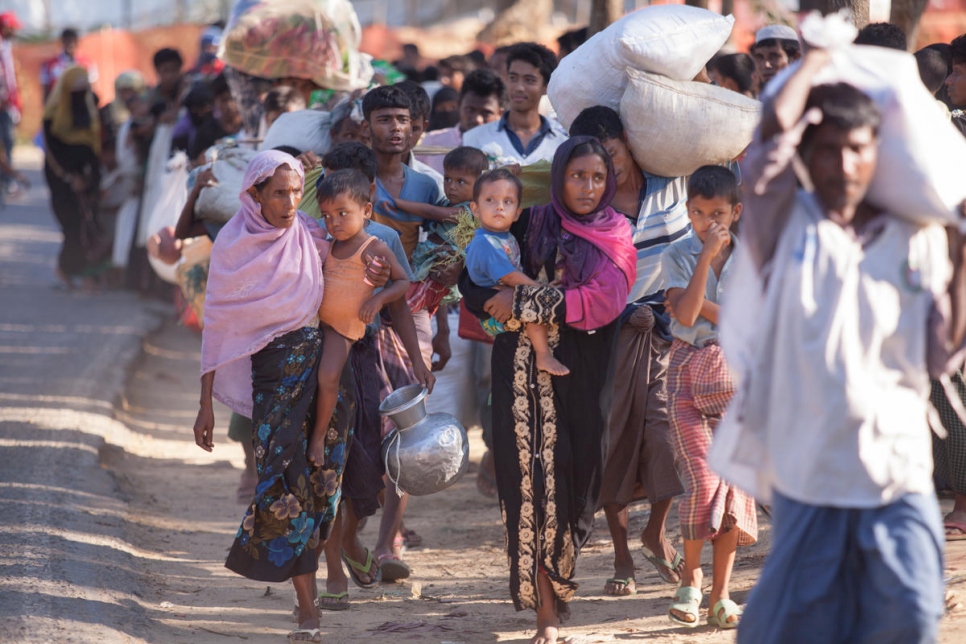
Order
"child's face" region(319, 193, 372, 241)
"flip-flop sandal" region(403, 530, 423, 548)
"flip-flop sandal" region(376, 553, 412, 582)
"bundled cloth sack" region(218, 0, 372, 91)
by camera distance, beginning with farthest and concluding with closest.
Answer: "bundled cloth sack" region(218, 0, 372, 91)
"flip-flop sandal" region(403, 530, 423, 548)
"flip-flop sandal" region(376, 553, 412, 582)
"child's face" region(319, 193, 372, 241)

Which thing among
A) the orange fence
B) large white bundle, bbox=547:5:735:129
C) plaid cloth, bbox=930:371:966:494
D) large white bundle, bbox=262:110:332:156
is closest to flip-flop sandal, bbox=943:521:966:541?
plaid cloth, bbox=930:371:966:494

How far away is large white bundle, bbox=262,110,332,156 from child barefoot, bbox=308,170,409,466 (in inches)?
55.7

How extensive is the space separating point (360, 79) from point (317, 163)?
202 cm

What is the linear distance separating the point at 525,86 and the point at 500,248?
2.46 metres

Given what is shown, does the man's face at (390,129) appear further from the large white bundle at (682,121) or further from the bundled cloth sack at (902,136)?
the bundled cloth sack at (902,136)

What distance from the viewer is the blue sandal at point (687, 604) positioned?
469cm

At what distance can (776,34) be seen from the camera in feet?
24.5

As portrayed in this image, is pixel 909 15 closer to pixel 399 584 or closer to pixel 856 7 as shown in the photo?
pixel 856 7

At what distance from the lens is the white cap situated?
7465 millimetres

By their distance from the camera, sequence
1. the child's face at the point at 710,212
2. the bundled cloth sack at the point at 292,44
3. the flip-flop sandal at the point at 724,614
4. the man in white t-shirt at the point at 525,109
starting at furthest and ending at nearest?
the bundled cloth sack at the point at 292,44 < the man in white t-shirt at the point at 525,109 < the flip-flop sandal at the point at 724,614 < the child's face at the point at 710,212

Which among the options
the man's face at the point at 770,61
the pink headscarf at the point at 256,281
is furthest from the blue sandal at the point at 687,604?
the man's face at the point at 770,61

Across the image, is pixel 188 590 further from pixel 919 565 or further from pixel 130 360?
pixel 130 360

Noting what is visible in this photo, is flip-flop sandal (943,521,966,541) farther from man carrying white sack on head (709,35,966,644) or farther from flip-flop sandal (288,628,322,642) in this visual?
flip-flop sandal (288,628,322,642)

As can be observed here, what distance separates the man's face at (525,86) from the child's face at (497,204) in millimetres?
2307
